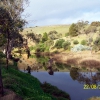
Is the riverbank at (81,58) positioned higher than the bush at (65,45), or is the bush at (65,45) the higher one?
the bush at (65,45)

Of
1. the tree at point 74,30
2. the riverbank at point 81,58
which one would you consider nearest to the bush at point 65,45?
the riverbank at point 81,58

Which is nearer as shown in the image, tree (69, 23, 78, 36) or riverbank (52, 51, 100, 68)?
riverbank (52, 51, 100, 68)

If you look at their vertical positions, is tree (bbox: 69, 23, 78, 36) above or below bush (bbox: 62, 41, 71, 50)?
above

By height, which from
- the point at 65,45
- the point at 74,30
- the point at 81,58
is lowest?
the point at 81,58

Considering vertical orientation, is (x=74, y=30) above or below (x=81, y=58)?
above

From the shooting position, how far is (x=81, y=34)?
85.5 metres

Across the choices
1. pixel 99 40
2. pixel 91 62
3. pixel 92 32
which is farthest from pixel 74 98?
pixel 92 32

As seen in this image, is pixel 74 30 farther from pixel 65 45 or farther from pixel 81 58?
pixel 81 58

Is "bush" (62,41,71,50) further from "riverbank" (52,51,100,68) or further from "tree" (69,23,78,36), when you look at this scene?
"tree" (69,23,78,36)

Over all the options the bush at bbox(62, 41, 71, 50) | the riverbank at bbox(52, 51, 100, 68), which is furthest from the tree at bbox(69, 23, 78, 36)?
the riverbank at bbox(52, 51, 100, 68)

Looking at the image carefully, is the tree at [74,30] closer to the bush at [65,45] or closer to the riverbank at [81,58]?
the bush at [65,45]

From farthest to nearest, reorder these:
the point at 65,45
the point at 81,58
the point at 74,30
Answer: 1. the point at 74,30
2. the point at 65,45
3. the point at 81,58

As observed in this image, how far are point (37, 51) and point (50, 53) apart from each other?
6.34 m

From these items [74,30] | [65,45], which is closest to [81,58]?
[65,45]
